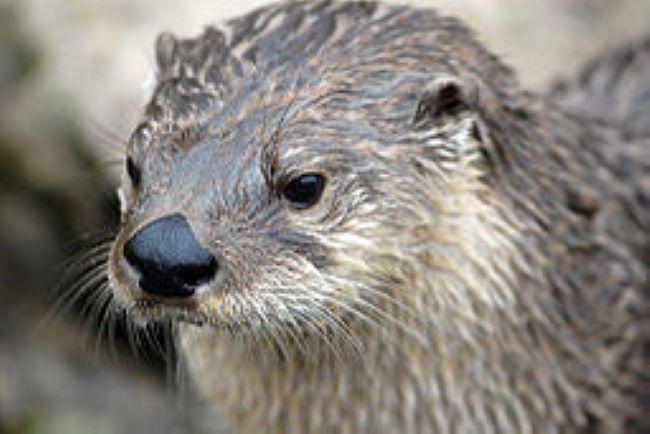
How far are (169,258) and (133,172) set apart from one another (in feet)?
1.10

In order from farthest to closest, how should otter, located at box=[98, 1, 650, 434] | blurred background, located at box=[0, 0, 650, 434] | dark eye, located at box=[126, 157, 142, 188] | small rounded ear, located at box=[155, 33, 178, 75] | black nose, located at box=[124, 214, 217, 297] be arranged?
blurred background, located at box=[0, 0, 650, 434]
small rounded ear, located at box=[155, 33, 178, 75]
dark eye, located at box=[126, 157, 142, 188]
otter, located at box=[98, 1, 650, 434]
black nose, located at box=[124, 214, 217, 297]

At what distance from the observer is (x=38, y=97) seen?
15.3 feet

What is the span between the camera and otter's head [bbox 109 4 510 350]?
2.52m

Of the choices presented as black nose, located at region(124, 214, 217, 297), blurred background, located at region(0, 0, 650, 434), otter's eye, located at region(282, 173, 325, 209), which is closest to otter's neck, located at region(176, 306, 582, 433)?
otter's eye, located at region(282, 173, 325, 209)

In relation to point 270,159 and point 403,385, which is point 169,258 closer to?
point 270,159

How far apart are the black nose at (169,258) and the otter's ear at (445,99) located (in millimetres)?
538

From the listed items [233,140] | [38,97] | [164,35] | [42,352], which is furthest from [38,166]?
[233,140]

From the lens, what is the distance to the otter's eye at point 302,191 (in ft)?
8.55

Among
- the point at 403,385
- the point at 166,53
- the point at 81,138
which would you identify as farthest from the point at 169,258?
the point at 81,138

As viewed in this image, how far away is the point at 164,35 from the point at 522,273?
903mm

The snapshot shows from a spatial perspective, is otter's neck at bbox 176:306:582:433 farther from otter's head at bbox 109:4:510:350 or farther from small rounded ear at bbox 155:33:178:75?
small rounded ear at bbox 155:33:178:75

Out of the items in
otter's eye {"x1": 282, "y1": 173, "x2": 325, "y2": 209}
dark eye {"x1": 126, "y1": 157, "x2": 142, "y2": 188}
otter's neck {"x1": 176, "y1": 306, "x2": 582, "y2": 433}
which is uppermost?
dark eye {"x1": 126, "y1": 157, "x2": 142, "y2": 188}

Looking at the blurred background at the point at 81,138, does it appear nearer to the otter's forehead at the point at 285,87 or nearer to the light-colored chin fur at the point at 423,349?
the light-colored chin fur at the point at 423,349

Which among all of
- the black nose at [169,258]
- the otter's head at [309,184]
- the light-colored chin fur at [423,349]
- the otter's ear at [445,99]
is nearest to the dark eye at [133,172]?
the otter's head at [309,184]
